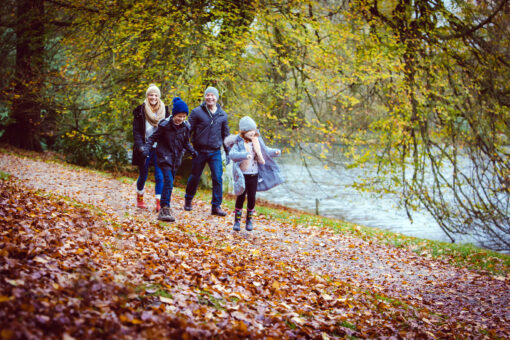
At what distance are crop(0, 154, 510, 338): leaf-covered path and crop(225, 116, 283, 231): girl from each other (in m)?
0.98

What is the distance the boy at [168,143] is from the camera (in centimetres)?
714

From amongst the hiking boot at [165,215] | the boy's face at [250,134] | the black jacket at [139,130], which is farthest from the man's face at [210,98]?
the hiking boot at [165,215]

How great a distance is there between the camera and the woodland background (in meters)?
11.4

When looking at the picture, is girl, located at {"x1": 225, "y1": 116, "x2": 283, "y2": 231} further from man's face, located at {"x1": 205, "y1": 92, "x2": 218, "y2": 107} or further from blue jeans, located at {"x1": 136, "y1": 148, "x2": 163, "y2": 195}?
blue jeans, located at {"x1": 136, "y1": 148, "x2": 163, "y2": 195}

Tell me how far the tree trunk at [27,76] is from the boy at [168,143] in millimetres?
8245

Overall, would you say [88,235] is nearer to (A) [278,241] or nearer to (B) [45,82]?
(A) [278,241]

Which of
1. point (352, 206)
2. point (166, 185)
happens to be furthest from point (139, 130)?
point (352, 206)

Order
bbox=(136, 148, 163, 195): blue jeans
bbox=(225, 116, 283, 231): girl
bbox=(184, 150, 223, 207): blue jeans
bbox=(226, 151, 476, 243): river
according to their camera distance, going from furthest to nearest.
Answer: bbox=(226, 151, 476, 243): river
bbox=(184, 150, 223, 207): blue jeans
bbox=(136, 148, 163, 195): blue jeans
bbox=(225, 116, 283, 231): girl

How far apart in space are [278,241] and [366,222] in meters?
Answer: 11.6

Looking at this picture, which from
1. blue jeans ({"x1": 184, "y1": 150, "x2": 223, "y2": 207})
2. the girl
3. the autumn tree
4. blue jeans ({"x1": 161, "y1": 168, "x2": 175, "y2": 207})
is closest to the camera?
the girl

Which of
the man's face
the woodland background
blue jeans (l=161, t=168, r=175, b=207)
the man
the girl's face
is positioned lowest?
blue jeans (l=161, t=168, r=175, b=207)

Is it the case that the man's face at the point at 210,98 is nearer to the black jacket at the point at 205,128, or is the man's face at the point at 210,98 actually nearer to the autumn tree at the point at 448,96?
the black jacket at the point at 205,128

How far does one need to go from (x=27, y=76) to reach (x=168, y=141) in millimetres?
10129

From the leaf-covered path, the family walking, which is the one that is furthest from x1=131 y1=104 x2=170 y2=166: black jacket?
the leaf-covered path
